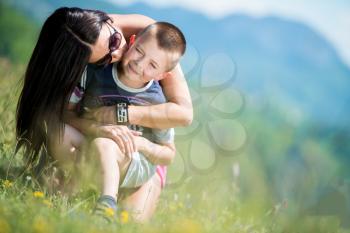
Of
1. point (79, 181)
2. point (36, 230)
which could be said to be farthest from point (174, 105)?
point (36, 230)

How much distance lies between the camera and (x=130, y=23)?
2.00m

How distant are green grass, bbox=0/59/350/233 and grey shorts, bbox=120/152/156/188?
12 centimetres

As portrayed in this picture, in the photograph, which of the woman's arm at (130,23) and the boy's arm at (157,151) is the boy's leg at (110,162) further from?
the woman's arm at (130,23)

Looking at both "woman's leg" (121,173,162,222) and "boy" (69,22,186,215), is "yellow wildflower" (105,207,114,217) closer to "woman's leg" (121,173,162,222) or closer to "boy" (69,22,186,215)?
"boy" (69,22,186,215)

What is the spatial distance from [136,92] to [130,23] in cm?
21

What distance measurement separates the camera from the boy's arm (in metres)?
1.98

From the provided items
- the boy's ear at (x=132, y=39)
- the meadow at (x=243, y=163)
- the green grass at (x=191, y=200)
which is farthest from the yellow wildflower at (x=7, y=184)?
the boy's ear at (x=132, y=39)

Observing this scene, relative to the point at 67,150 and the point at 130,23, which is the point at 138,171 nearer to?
the point at 67,150

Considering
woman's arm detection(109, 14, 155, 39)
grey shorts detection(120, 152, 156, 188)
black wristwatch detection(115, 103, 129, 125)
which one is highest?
woman's arm detection(109, 14, 155, 39)

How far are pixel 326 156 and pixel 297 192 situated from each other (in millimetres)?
195

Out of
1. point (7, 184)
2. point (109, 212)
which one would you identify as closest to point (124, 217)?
point (109, 212)

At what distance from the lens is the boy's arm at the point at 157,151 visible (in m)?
1.98

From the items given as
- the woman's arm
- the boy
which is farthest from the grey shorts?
the woman's arm

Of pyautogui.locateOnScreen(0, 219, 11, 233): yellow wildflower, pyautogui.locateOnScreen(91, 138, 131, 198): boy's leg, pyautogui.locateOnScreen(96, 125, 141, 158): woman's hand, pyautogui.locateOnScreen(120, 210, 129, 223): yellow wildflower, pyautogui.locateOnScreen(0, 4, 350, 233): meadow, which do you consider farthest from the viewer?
pyautogui.locateOnScreen(0, 4, 350, 233): meadow
